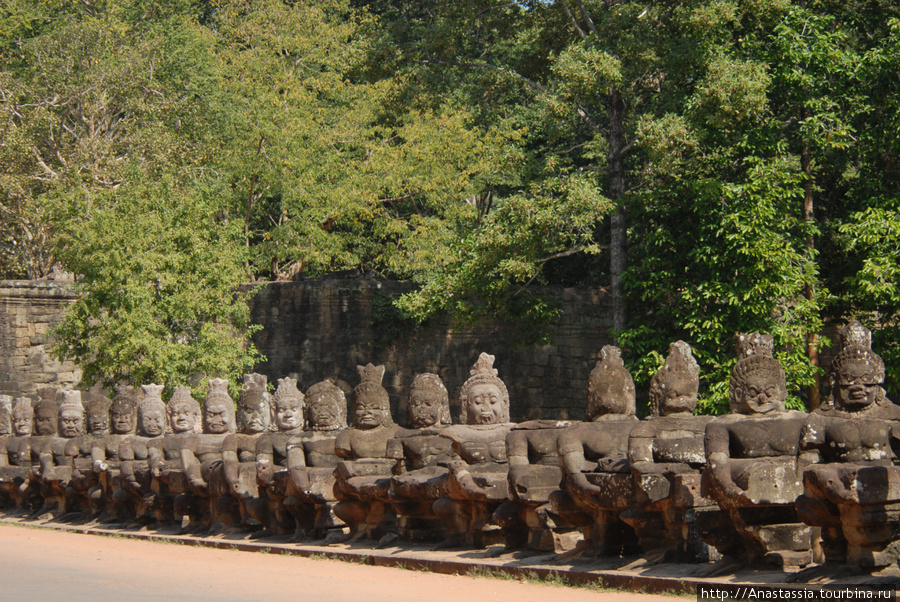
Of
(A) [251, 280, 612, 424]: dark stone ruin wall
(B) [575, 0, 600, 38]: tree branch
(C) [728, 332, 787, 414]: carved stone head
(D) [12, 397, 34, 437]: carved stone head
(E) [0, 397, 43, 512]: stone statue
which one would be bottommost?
(E) [0, 397, 43, 512]: stone statue

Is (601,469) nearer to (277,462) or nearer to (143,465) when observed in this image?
(277,462)

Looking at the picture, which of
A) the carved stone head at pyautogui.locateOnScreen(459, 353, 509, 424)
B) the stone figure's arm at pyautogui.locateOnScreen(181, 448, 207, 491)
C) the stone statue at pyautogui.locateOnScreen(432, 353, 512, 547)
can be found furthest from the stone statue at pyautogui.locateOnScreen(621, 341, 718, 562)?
the stone figure's arm at pyautogui.locateOnScreen(181, 448, 207, 491)

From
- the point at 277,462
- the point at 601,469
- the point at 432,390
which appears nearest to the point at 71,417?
the point at 277,462

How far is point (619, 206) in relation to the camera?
17.9m

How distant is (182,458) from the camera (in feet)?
41.4

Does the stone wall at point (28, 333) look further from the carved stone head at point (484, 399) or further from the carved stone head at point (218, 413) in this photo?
the carved stone head at point (484, 399)

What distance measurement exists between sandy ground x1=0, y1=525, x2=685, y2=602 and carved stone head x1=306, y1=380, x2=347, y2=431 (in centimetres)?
156

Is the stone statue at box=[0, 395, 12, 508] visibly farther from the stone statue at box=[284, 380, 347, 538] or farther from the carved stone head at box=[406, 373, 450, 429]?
the carved stone head at box=[406, 373, 450, 429]

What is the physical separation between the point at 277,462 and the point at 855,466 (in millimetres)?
6726

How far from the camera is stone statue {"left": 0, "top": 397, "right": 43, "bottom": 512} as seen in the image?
52.1 ft

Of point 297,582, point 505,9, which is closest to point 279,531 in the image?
point 297,582

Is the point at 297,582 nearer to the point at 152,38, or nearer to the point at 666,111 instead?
the point at 666,111

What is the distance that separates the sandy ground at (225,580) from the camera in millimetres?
7254

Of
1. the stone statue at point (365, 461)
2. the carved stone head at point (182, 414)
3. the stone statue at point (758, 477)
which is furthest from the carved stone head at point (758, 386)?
the carved stone head at point (182, 414)
